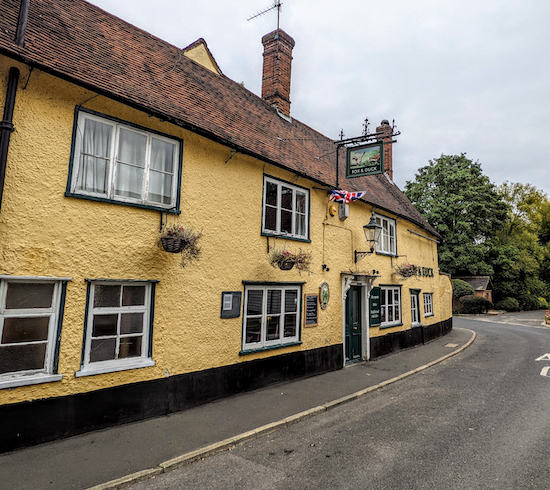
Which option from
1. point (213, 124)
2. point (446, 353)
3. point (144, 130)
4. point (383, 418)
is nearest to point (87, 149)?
point (144, 130)

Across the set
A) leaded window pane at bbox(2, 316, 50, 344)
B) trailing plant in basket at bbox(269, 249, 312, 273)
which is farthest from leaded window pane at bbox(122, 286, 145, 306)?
trailing plant in basket at bbox(269, 249, 312, 273)

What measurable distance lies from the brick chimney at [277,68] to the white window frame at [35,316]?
10.1m

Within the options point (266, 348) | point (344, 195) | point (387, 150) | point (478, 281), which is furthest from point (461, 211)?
point (266, 348)

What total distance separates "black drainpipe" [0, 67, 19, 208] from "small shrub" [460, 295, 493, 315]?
123ft

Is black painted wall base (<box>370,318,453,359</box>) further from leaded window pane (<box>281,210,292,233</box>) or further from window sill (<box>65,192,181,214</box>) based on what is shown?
window sill (<box>65,192,181,214</box>)

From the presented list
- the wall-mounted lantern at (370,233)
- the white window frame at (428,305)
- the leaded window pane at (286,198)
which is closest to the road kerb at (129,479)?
the leaded window pane at (286,198)

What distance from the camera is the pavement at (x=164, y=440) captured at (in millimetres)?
4375

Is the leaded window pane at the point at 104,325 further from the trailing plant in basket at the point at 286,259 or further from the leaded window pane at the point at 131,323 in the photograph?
the trailing plant in basket at the point at 286,259

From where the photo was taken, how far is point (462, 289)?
33344mm

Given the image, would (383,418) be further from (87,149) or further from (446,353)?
→ (446,353)

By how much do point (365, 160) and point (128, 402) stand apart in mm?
8410

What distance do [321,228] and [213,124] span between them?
4.33m

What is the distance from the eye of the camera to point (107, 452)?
16.3 ft

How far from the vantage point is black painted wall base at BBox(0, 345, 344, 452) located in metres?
4.89
